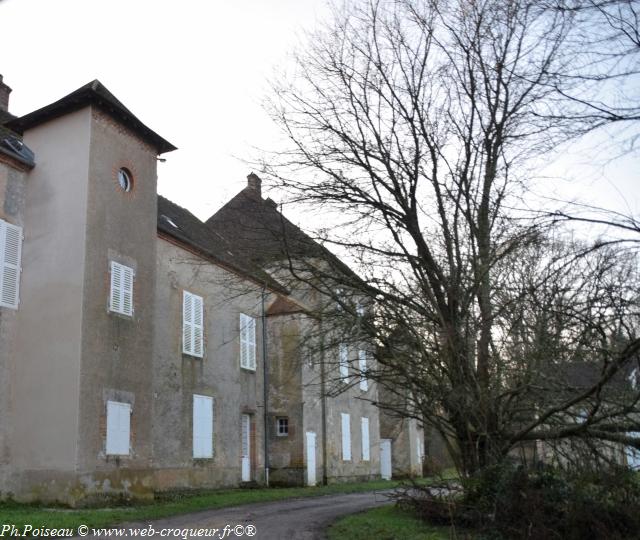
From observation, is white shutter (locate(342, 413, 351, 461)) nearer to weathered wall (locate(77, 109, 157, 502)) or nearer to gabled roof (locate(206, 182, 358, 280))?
weathered wall (locate(77, 109, 157, 502))

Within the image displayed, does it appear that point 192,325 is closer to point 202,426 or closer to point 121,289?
point 202,426

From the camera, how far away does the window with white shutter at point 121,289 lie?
594 inches

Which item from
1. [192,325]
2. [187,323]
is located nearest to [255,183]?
[187,323]

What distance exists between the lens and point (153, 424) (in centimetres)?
1694

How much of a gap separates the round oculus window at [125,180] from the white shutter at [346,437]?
46.0 ft

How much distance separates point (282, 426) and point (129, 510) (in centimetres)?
1037

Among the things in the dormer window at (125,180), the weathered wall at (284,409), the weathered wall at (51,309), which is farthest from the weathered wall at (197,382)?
the weathered wall at (51,309)

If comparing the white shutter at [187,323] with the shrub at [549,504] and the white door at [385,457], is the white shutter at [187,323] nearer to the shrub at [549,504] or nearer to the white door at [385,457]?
the shrub at [549,504]

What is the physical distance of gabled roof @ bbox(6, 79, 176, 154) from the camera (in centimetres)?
1507

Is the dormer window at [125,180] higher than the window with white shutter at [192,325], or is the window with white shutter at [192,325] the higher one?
the dormer window at [125,180]

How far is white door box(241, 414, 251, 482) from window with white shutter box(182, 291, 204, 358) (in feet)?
12.2

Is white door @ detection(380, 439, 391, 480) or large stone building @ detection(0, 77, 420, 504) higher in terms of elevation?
large stone building @ detection(0, 77, 420, 504)

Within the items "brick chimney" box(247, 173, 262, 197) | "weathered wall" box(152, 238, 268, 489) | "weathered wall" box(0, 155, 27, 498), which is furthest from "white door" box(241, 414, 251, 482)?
"brick chimney" box(247, 173, 262, 197)

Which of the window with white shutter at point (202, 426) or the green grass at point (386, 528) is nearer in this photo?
the green grass at point (386, 528)
